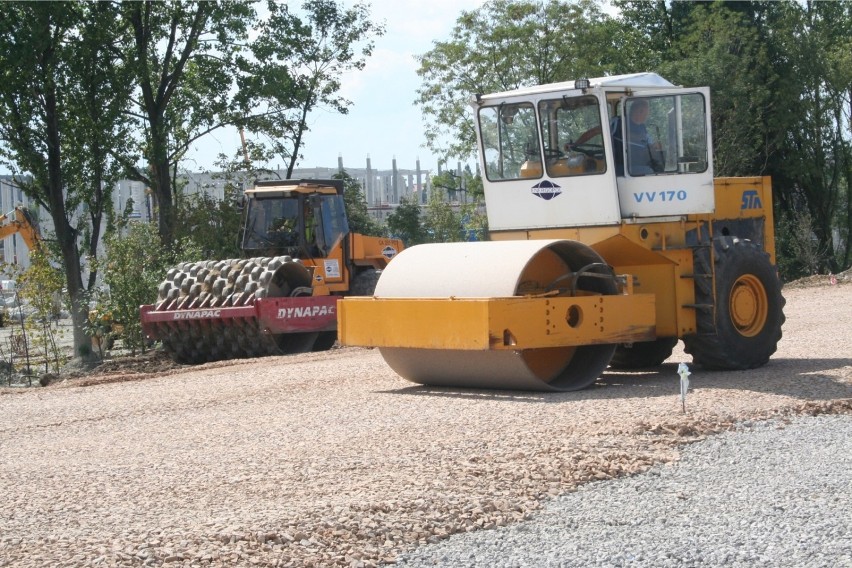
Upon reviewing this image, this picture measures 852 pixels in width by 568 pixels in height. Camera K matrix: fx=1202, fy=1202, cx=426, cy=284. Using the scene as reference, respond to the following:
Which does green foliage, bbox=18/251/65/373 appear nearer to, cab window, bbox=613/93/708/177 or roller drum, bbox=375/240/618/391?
roller drum, bbox=375/240/618/391

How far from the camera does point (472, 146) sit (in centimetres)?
3772

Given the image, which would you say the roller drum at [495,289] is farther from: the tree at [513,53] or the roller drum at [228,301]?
the tree at [513,53]

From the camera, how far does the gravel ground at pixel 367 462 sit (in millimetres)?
5762

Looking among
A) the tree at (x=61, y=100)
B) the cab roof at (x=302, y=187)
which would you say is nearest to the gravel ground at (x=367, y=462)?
the cab roof at (x=302, y=187)

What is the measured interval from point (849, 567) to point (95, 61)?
24003mm

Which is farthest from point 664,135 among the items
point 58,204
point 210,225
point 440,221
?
point 440,221

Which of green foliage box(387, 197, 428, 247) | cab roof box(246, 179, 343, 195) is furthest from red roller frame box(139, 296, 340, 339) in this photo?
green foliage box(387, 197, 428, 247)

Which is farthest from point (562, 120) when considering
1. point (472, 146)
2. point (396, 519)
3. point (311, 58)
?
point (472, 146)

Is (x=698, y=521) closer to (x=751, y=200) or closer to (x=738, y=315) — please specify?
(x=738, y=315)

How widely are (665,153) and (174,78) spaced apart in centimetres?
1967

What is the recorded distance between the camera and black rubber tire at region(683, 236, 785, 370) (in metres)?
11.7

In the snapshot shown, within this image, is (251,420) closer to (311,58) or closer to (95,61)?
(95,61)

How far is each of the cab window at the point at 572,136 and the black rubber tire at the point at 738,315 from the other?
59.3 inches

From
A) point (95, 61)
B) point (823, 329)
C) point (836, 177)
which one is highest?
point (95, 61)
